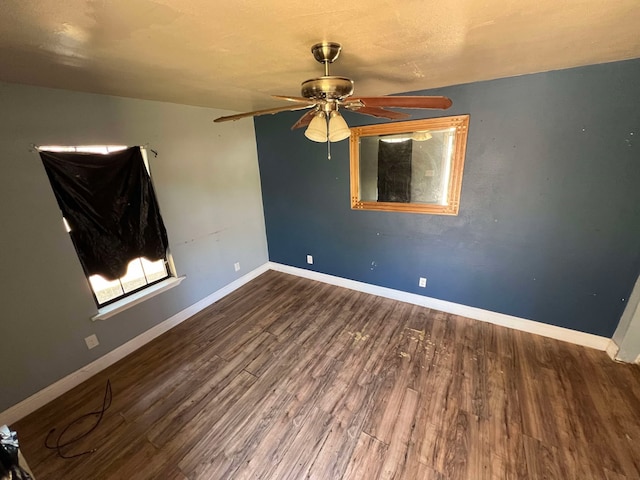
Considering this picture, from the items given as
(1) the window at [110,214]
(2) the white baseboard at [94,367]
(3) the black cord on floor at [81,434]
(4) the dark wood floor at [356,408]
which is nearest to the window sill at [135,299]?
(1) the window at [110,214]

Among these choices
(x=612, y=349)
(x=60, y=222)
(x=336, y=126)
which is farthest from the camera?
(x=612, y=349)

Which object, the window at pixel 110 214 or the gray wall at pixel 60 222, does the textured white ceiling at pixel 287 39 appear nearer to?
the gray wall at pixel 60 222

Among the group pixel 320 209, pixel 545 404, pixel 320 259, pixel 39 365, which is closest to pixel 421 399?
pixel 545 404

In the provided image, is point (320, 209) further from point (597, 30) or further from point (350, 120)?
point (597, 30)

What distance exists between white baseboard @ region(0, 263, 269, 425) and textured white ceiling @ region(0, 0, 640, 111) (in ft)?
7.35

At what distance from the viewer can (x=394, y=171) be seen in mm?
2783

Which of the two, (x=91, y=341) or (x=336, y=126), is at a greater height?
(x=336, y=126)

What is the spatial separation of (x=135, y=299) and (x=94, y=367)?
0.64 metres

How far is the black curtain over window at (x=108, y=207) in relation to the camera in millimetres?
2020

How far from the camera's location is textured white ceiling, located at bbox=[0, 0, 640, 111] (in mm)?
969

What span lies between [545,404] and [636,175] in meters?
1.83

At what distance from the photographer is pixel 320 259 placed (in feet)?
12.1

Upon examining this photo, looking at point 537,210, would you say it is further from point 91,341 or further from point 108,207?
point 91,341

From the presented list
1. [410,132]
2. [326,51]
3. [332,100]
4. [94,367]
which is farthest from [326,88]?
[94,367]
